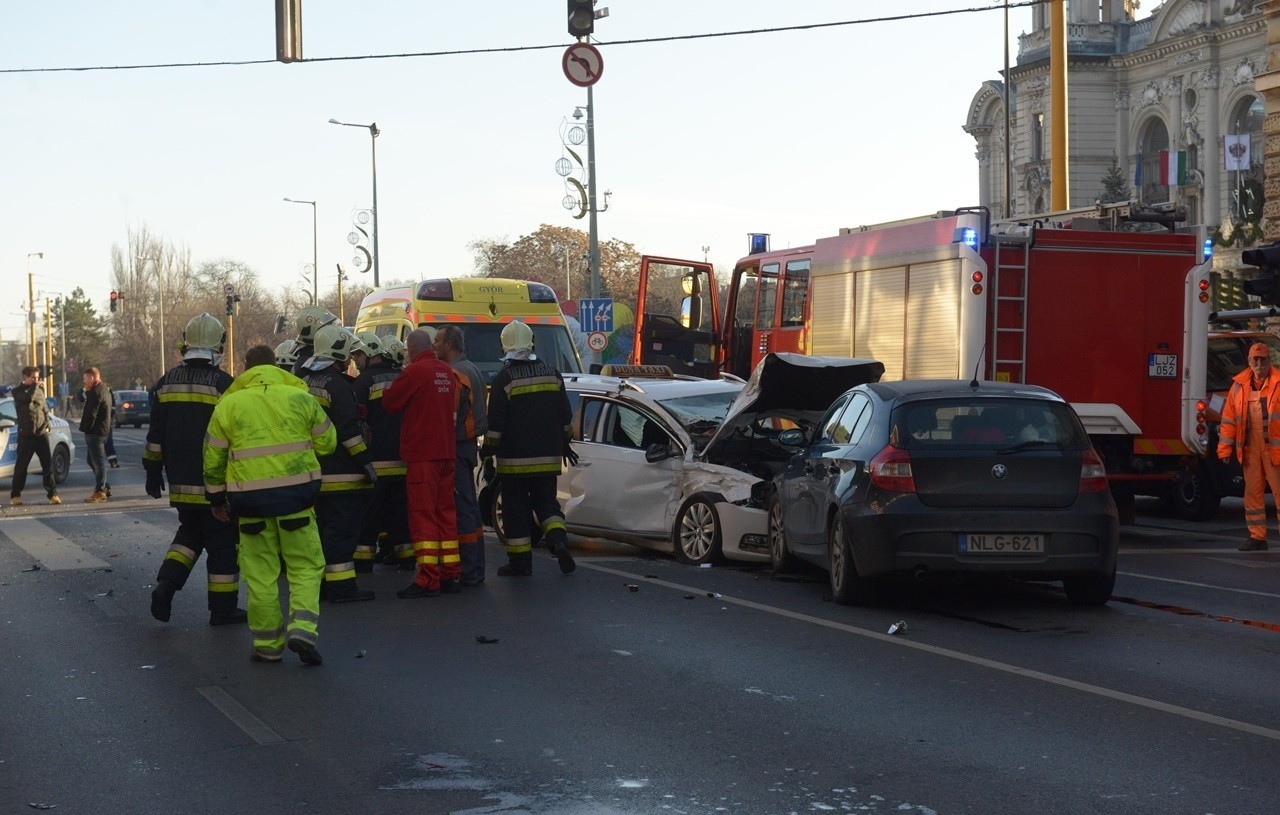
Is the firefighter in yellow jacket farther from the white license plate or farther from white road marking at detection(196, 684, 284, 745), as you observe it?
the white license plate

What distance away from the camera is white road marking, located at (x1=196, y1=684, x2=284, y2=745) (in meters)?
6.82

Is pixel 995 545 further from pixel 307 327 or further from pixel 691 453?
pixel 307 327

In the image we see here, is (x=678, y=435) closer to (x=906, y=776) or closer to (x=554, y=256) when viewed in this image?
(x=906, y=776)

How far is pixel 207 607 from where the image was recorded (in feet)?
35.9

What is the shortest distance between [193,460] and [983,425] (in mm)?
4929

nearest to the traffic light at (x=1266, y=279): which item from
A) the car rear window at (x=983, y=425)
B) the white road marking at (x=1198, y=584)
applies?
the white road marking at (x=1198, y=584)

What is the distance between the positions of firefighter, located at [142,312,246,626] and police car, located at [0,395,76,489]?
569 inches

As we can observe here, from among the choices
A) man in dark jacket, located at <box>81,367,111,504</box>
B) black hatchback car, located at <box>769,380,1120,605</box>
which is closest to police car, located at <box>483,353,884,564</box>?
black hatchback car, located at <box>769,380,1120,605</box>

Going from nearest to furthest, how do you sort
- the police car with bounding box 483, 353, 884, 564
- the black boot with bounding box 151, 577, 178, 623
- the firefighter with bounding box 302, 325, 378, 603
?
the black boot with bounding box 151, 577, 178, 623
the firefighter with bounding box 302, 325, 378, 603
the police car with bounding box 483, 353, 884, 564

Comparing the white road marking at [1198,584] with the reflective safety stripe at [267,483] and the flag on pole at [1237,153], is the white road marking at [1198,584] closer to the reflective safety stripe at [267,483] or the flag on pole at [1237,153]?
the reflective safety stripe at [267,483]

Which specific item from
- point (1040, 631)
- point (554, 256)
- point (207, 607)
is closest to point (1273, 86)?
point (1040, 631)

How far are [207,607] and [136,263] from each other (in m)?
96.4

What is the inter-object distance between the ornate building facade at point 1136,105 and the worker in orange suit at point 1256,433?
179ft

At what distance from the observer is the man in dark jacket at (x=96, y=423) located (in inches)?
883
